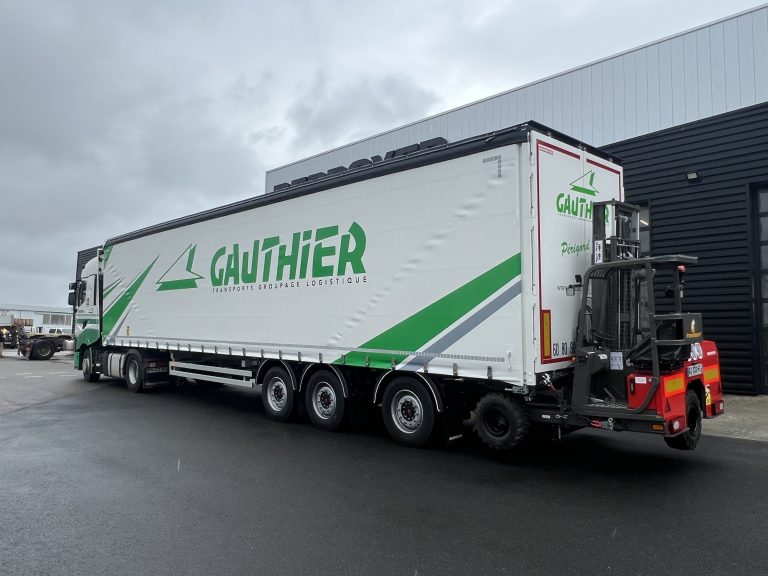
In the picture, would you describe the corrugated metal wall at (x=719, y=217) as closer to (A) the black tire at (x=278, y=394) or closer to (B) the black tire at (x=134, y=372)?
(A) the black tire at (x=278, y=394)

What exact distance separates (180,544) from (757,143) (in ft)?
41.4

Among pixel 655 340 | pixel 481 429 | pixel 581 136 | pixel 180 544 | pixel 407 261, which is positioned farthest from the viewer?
pixel 581 136

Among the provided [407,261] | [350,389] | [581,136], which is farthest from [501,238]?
[581,136]

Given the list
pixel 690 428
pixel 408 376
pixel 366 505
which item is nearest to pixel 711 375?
pixel 690 428

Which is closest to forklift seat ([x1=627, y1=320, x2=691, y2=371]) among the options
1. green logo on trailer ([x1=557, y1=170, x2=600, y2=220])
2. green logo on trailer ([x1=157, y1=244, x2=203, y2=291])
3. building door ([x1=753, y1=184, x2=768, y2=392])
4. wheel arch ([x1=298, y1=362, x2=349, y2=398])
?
green logo on trailer ([x1=557, y1=170, x2=600, y2=220])

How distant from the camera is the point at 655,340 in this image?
5738 millimetres

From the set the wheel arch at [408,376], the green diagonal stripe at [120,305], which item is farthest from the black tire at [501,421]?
the green diagonal stripe at [120,305]

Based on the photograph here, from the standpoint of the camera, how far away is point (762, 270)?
11547 millimetres

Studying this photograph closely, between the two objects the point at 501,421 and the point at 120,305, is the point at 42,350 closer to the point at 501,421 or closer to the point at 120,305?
the point at 120,305

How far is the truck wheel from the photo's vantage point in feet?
27.2

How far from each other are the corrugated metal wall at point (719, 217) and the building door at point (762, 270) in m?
0.10

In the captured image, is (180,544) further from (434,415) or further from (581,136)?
(581,136)

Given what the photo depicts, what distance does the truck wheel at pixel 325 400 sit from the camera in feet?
27.2

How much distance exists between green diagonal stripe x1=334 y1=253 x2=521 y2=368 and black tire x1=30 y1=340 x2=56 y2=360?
86.0 ft
